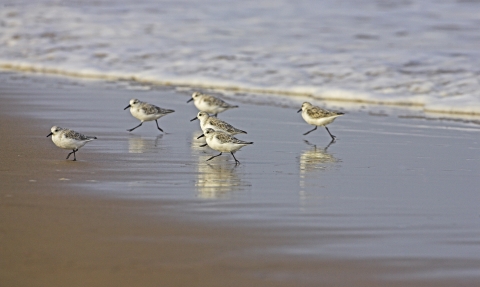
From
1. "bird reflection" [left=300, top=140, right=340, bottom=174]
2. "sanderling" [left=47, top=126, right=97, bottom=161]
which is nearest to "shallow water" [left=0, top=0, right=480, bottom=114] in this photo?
"bird reflection" [left=300, top=140, right=340, bottom=174]

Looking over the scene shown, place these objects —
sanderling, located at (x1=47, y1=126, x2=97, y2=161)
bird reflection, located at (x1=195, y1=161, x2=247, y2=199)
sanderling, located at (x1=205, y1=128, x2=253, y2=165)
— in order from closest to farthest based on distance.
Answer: bird reflection, located at (x1=195, y1=161, x2=247, y2=199)
sanderling, located at (x1=47, y1=126, x2=97, y2=161)
sanderling, located at (x1=205, y1=128, x2=253, y2=165)

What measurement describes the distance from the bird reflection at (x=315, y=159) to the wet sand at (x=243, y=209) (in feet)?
0.05

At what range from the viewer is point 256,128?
8.78 m

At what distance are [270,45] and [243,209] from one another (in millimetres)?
10460

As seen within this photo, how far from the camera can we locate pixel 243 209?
4953mm

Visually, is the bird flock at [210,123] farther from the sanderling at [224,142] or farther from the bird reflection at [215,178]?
the bird reflection at [215,178]

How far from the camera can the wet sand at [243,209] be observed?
Result: 3.78 metres

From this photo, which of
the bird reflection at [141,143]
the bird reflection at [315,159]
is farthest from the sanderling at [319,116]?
the bird reflection at [141,143]

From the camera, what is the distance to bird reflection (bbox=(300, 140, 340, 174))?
6.61m

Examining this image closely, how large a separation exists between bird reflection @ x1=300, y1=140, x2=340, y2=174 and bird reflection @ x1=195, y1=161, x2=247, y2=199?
1.99ft

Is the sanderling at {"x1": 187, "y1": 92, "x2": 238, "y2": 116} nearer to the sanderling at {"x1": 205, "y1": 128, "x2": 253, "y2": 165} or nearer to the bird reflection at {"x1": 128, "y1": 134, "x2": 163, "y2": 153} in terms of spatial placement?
the bird reflection at {"x1": 128, "y1": 134, "x2": 163, "y2": 153}

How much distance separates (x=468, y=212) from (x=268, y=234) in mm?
1450

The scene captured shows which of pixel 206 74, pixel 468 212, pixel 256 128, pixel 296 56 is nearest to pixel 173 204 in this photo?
pixel 468 212

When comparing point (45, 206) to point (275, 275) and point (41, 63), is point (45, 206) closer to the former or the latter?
point (275, 275)
